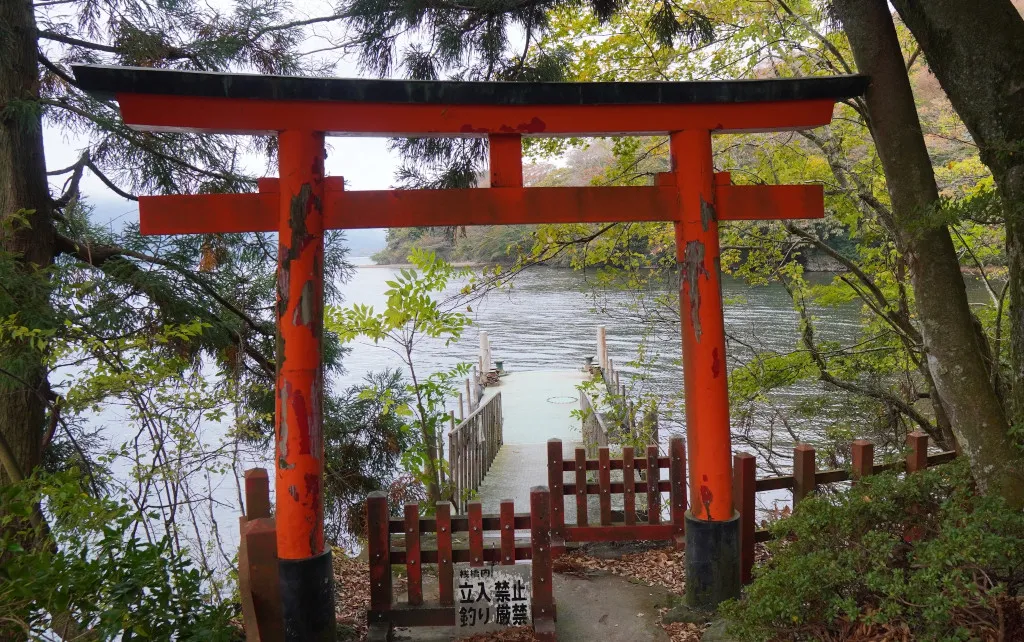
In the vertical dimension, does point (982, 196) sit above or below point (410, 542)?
above

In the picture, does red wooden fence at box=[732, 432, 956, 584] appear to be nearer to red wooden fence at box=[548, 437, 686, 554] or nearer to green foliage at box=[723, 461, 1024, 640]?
red wooden fence at box=[548, 437, 686, 554]

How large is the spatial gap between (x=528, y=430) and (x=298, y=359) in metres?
9.74

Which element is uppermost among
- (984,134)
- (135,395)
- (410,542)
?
(984,134)

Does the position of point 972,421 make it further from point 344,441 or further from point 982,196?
point 344,441

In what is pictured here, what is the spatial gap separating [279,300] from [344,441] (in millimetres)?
2344

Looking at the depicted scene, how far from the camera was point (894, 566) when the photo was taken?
2.56 meters

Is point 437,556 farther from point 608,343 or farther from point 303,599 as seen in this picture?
point 608,343

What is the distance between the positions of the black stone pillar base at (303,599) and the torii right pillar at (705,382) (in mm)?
2008

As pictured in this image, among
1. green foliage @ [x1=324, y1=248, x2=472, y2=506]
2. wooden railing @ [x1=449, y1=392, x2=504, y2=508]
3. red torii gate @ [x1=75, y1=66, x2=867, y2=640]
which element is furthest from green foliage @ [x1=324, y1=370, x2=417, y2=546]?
red torii gate @ [x1=75, y1=66, x2=867, y2=640]

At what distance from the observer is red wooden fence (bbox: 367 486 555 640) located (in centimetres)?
362

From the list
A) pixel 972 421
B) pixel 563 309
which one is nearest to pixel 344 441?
pixel 972 421

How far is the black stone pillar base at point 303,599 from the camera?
3406 millimetres

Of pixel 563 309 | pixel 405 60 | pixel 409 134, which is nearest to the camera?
pixel 409 134

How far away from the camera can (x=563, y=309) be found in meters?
31.3
